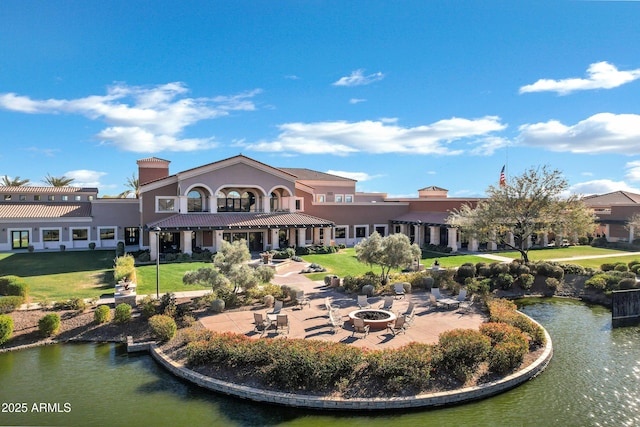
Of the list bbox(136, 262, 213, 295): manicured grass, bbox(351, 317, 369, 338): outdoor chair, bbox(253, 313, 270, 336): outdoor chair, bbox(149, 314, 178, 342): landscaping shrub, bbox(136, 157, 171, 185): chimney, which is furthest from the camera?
bbox(136, 157, 171, 185): chimney

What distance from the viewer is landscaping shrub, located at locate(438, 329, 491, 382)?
13.1 metres

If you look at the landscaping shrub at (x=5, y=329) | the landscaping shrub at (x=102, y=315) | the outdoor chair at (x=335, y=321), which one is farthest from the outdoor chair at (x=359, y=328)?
the landscaping shrub at (x=5, y=329)

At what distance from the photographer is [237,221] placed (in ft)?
123

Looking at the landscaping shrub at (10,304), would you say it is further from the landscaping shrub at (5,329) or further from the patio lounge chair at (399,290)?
the patio lounge chair at (399,290)

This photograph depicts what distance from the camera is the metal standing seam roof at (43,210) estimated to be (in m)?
38.8

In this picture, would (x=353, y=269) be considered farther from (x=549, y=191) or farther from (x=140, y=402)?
(x=140, y=402)

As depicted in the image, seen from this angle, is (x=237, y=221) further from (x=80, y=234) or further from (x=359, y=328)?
(x=359, y=328)

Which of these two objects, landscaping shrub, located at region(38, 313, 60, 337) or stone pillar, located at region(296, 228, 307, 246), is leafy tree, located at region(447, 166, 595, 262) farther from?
landscaping shrub, located at region(38, 313, 60, 337)

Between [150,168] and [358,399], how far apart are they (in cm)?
3982

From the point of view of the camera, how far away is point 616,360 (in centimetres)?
1514

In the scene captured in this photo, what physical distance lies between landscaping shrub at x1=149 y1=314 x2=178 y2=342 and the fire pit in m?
7.17

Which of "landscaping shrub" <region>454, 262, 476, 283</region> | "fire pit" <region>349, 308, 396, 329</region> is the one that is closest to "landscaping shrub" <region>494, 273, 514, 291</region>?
"landscaping shrub" <region>454, 262, 476, 283</region>

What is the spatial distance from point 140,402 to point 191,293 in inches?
429

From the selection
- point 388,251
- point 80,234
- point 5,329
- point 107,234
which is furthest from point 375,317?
point 80,234
